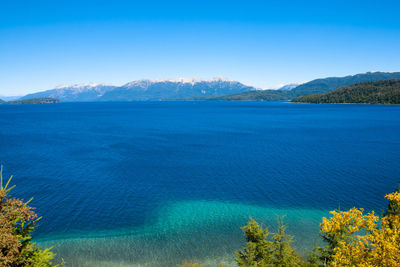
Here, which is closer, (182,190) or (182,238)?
(182,238)

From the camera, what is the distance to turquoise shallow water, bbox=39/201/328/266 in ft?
108

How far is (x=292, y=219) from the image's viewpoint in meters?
42.4

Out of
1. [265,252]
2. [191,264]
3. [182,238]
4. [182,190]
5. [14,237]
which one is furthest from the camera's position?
[182,190]

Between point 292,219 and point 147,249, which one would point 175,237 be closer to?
point 147,249

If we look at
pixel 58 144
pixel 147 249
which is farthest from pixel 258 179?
pixel 58 144

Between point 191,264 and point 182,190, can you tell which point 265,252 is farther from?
point 182,190

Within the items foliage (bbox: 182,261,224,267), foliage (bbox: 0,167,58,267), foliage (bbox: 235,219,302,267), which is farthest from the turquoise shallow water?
foliage (bbox: 0,167,58,267)

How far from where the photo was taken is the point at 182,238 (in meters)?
37.7

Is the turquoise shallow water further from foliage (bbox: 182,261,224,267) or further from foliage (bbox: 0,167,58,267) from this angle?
foliage (bbox: 0,167,58,267)

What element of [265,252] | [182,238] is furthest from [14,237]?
[182,238]

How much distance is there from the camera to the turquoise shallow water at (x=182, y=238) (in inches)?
1302

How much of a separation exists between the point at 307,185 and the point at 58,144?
3956 inches

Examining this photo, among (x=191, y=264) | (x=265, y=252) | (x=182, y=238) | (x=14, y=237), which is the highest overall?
(x=14, y=237)

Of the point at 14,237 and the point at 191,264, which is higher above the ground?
the point at 14,237
